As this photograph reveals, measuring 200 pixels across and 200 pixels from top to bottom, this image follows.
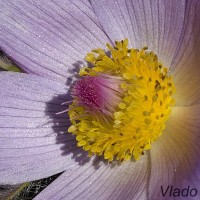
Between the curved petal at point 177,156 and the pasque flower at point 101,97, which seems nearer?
the curved petal at point 177,156

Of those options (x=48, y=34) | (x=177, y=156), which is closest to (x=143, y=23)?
(x=48, y=34)

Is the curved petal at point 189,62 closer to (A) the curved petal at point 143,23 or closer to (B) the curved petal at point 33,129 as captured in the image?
(A) the curved petal at point 143,23

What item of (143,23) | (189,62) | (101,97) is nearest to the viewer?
(101,97)

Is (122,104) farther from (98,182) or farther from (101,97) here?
(98,182)

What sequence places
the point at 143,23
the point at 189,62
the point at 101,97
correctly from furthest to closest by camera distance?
1. the point at 143,23
2. the point at 189,62
3. the point at 101,97

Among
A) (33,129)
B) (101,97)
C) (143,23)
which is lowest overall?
(33,129)

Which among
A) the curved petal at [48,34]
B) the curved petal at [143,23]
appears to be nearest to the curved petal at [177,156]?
the curved petal at [143,23]

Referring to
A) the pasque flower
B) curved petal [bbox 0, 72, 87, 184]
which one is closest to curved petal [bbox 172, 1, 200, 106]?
the pasque flower
